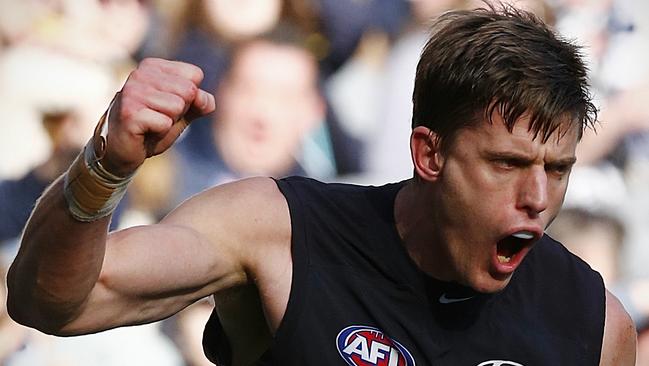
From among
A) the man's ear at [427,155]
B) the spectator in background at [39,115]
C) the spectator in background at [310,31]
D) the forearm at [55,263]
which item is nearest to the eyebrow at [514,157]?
the man's ear at [427,155]

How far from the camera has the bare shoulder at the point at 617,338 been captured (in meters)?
3.01

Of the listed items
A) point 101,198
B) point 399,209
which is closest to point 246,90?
point 399,209

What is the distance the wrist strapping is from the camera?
2146 millimetres

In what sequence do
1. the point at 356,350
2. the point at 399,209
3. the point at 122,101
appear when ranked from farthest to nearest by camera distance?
1. the point at 399,209
2. the point at 356,350
3. the point at 122,101

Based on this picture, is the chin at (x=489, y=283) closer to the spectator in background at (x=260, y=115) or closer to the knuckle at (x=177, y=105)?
the knuckle at (x=177, y=105)

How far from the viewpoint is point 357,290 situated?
278cm

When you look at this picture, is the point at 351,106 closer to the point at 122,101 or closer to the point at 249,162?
the point at 249,162

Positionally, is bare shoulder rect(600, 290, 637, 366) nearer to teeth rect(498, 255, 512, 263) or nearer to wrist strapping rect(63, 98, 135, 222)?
teeth rect(498, 255, 512, 263)

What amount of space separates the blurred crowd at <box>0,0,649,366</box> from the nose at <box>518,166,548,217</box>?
6.82 feet

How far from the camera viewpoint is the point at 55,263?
2207mm

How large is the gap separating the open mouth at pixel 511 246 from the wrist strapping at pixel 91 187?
3.04 ft

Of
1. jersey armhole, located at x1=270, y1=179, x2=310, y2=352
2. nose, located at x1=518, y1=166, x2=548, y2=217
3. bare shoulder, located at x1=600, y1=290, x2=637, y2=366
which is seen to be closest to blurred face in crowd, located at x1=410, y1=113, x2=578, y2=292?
nose, located at x1=518, y1=166, x2=548, y2=217

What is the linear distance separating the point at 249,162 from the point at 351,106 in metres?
0.44

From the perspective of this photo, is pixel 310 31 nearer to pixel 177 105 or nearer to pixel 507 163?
pixel 507 163
